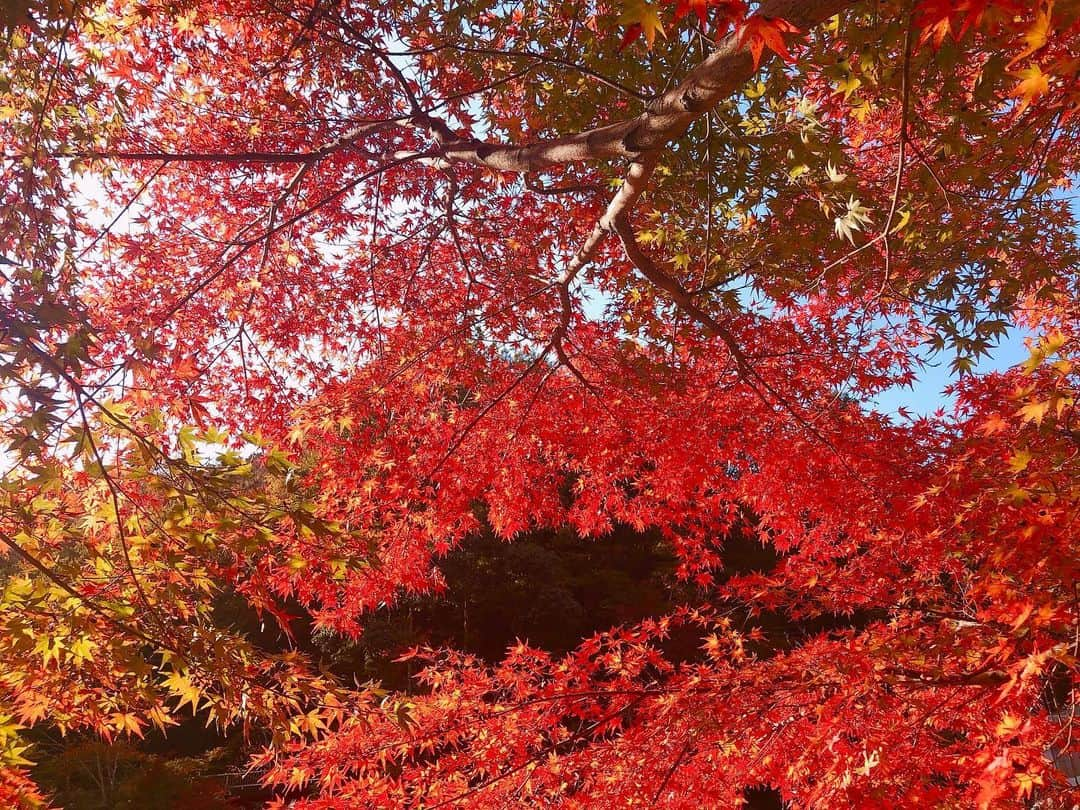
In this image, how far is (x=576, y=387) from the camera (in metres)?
5.60

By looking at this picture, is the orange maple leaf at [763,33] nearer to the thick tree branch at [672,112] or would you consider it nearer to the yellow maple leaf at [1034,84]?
the thick tree branch at [672,112]

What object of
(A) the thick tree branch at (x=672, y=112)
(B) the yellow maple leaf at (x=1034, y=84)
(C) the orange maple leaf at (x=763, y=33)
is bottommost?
(B) the yellow maple leaf at (x=1034, y=84)

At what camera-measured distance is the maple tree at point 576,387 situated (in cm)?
224

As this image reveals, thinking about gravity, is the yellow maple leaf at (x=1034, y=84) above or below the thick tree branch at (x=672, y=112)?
below

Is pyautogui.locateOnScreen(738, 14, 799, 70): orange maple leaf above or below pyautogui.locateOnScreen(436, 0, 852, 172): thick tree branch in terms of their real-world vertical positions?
below

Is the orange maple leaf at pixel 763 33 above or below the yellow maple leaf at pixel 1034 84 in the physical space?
above

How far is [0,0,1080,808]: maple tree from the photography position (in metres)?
2.24

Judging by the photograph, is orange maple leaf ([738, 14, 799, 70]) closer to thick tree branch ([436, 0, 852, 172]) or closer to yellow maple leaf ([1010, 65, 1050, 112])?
thick tree branch ([436, 0, 852, 172])

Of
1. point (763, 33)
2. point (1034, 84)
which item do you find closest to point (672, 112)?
point (763, 33)

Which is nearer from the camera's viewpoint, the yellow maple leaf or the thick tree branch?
the yellow maple leaf

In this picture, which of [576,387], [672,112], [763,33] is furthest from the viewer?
[576,387]

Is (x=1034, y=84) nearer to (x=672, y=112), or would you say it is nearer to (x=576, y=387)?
(x=672, y=112)

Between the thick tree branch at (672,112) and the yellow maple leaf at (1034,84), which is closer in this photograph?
the yellow maple leaf at (1034,84)

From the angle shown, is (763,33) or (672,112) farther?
(672,112)
